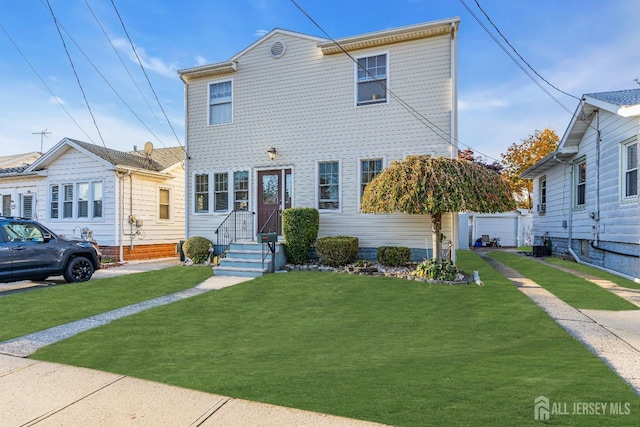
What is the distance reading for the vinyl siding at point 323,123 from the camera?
1090 cm

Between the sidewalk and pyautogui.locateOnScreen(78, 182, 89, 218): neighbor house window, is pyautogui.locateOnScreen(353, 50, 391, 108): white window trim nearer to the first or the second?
the sidewalk

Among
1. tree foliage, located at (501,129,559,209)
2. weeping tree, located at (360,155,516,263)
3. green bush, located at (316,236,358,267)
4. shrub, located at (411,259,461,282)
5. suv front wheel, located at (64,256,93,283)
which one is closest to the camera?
weeping tree, located at (360,155,516,263)

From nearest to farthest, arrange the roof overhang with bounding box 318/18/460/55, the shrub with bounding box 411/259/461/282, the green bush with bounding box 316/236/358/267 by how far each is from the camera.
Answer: the shrub with bounding box 411/259/461/282 → the roof overhang with bounding box 318/18/460/55 → the green bush with bounding box 316/236/358/267

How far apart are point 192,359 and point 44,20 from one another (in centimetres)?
988

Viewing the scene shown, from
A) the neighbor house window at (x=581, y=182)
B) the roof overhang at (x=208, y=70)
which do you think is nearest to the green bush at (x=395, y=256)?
the neighbor house window at (x=581, y=182)

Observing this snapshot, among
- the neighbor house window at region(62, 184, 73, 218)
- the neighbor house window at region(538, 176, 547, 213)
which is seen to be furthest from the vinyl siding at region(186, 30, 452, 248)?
the neighbor house window at region(538, 176, 547, 213)

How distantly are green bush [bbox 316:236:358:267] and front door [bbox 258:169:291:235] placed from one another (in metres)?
2.03

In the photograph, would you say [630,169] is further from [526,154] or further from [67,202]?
[526,154]

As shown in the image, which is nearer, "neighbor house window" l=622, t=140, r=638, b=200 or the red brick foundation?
"neighbor house window" l=622, t=140, r=638, b=200

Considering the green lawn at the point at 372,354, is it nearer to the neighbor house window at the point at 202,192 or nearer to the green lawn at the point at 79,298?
the green lawn at the point at 79,298

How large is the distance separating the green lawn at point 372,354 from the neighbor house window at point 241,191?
5.20m

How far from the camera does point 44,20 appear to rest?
31.5 ft

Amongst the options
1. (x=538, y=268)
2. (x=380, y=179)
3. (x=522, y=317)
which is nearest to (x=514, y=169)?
(x=538, y=268)

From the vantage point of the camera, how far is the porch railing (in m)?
12.9
